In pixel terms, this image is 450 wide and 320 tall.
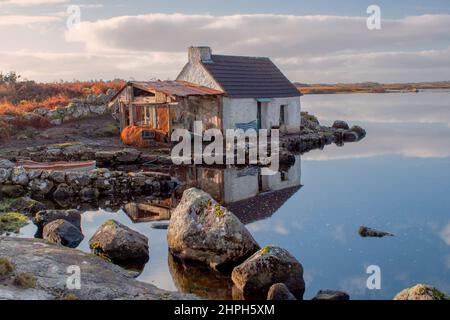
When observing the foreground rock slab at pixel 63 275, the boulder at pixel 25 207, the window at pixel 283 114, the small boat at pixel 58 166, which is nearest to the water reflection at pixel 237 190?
the boulder at pixel 25 207

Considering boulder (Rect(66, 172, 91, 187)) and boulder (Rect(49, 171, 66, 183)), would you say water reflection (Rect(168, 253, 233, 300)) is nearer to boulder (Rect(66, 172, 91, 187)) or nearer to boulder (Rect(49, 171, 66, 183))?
boulder (Rect(66, 172, 91, 187))

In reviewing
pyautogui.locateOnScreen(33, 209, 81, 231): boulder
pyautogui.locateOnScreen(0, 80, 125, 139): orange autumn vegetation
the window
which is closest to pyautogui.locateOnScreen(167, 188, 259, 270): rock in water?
pyautogui.locateOnScreen(33, 209, 81, 231): boulder

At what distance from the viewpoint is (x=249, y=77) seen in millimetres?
30188

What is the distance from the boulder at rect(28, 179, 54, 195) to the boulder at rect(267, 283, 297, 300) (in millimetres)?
11051

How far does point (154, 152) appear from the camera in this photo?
2439 centimetres

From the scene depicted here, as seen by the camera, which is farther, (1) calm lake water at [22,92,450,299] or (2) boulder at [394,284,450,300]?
(1) calm lake water at [22,92,450,299]

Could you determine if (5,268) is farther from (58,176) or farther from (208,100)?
(208,100)

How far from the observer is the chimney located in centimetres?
2928

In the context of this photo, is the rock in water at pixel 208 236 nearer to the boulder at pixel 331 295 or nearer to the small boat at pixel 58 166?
the boulder at pixel 331 295

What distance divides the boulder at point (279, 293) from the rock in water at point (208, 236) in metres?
1.87

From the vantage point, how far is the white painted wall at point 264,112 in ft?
89.8
